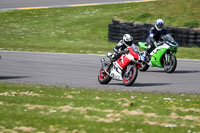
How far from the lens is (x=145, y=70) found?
1557cm

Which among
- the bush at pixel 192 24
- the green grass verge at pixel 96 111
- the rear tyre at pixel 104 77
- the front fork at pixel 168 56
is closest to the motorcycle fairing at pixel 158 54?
the front fork at pixel 168 56

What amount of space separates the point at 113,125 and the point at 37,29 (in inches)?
786

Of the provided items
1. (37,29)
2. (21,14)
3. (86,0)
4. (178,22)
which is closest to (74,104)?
(178,22)

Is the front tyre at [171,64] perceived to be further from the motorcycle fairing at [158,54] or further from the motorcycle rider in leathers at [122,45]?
the motorcycle rider in leathers at [122,45]

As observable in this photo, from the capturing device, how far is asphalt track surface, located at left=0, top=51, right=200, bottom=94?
41.2 feet

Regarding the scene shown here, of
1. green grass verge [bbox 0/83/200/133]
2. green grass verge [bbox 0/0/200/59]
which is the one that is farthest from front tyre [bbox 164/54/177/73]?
green grass verge [bbox 0/83/200/133]

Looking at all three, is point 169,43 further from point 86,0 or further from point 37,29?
point 86,0

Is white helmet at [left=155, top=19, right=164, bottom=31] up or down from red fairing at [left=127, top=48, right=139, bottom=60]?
up

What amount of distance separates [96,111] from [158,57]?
6.71 meters

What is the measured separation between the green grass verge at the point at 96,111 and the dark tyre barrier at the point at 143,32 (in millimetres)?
8531

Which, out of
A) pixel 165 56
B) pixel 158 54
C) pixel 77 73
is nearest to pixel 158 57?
pixel 158 54

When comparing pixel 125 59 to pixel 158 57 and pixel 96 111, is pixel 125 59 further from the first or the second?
pixel 96 111

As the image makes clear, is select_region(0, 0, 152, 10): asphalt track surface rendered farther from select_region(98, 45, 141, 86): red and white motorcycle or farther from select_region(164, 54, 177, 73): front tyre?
select_region(98, 45, 141, 86): red and white motorcycle

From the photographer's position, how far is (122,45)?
12352 mm
